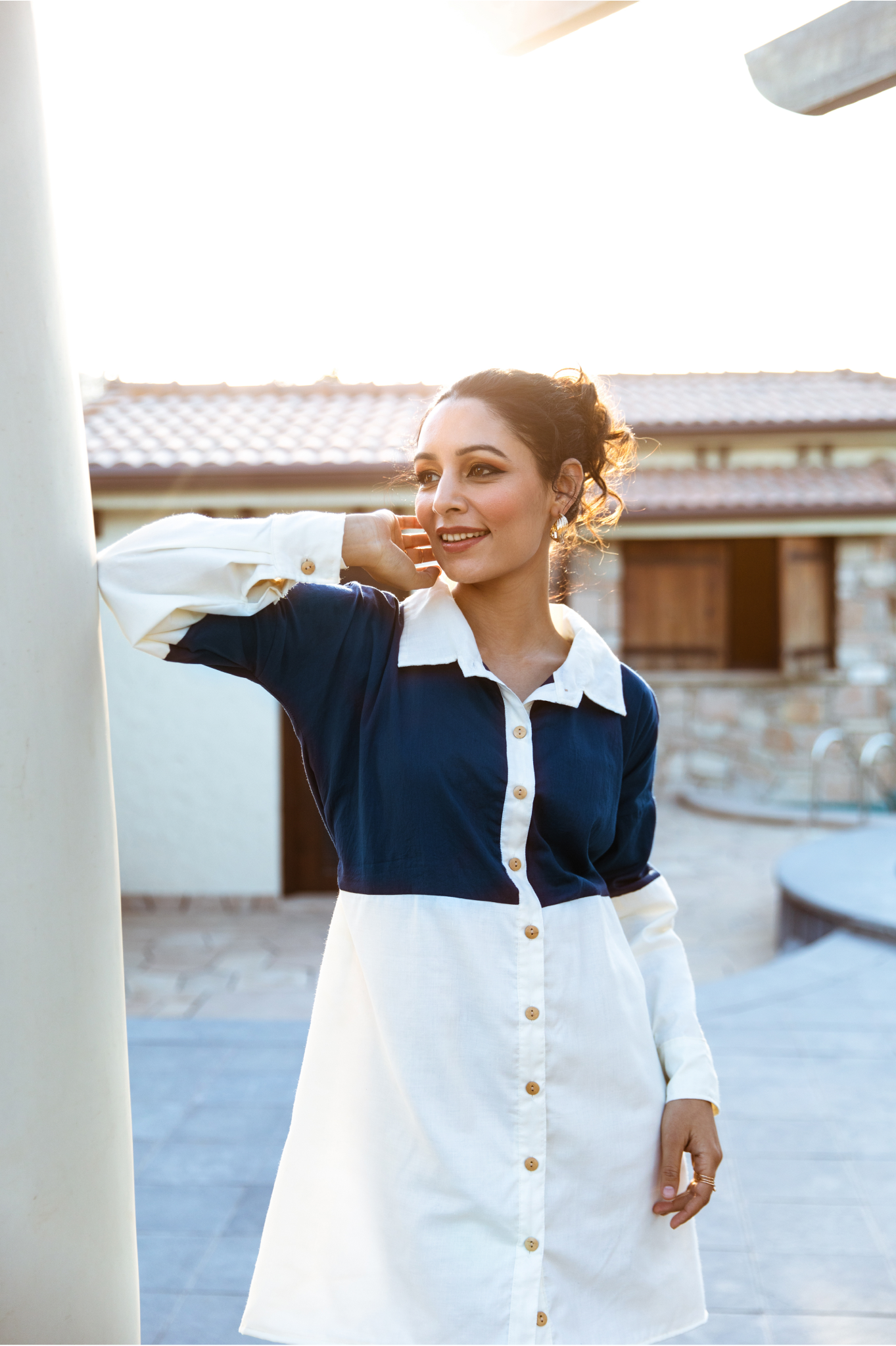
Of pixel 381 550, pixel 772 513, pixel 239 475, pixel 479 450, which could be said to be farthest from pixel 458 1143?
pixel 772 513

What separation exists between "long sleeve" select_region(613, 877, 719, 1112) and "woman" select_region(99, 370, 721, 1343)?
1 centimetres

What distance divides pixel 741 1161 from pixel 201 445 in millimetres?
6573

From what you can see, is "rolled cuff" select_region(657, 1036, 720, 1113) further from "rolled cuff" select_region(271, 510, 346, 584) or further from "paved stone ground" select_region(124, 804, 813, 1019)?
"paved stone ground" select_region(124, 804, 813, 1019)

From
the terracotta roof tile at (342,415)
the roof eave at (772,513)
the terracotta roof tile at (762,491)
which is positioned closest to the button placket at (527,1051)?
the terracotta roof tile at (342,415)

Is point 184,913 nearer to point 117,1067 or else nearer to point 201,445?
point 201,445

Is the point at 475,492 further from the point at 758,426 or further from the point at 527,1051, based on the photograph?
the point at 758,426

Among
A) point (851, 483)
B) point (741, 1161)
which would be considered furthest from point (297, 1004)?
point (851, 483)

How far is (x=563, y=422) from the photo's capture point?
1.59 metres

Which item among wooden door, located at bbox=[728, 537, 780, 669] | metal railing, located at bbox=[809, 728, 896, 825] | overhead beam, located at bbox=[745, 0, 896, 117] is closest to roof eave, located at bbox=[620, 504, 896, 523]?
metal railing, located at bbox=[809, 728, 896, 825]

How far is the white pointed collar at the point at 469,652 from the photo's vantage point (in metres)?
1.46

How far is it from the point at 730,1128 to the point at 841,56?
10.4ft

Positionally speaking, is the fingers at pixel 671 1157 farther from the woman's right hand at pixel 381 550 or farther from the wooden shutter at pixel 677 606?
the wooden shutter at pixel 677 606

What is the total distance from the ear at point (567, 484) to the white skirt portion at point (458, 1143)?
0.58 m

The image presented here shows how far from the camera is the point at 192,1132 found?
375 cm
